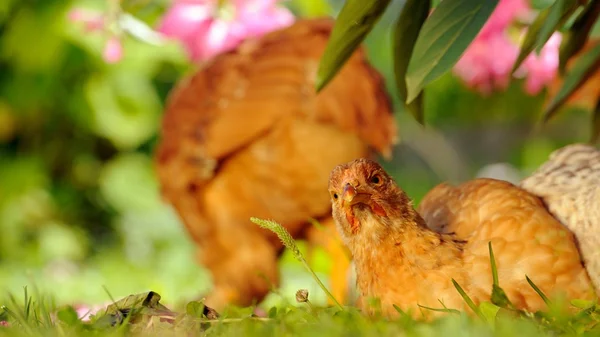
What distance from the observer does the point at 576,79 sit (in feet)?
5.45

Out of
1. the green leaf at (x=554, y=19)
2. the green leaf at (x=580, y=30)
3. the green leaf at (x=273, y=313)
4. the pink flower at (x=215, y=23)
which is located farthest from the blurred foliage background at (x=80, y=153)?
the green leaf at (x=554, y=19)

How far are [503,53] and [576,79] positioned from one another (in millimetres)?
772

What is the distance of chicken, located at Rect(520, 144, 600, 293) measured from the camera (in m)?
1.15

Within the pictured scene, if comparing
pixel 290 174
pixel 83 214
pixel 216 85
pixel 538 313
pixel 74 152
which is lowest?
pixel 538 313

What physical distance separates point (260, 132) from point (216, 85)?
212 millimetres

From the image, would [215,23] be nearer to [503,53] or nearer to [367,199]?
[503,53]

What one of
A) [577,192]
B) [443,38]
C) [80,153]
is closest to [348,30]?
[443,38]

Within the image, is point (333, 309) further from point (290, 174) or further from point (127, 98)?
point (127, 98)

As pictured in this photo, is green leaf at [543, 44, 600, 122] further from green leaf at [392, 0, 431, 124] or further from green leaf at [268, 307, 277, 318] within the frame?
green leaf at [268, 307, 277, 318]

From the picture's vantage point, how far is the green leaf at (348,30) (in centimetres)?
119

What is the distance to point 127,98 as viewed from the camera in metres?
3.77

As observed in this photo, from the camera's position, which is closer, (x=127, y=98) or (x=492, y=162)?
(x=127, y=98)

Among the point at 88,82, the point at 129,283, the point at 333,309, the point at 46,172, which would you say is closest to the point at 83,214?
the point at 46,172

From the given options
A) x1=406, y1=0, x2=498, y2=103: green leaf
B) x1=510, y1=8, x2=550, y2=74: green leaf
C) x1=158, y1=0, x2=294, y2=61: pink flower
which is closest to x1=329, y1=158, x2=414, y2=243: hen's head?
x1=406, y1=0, x2=498, y2=103: green leaf
